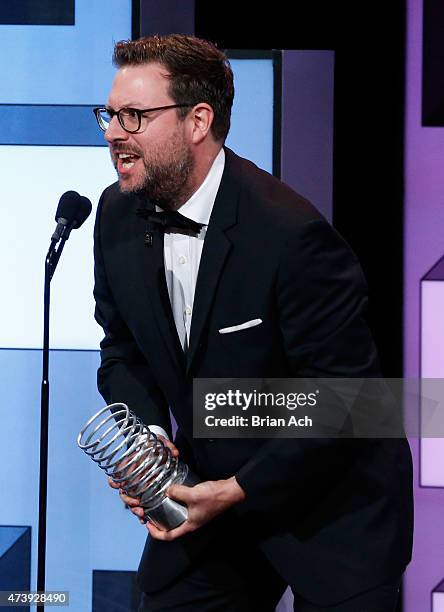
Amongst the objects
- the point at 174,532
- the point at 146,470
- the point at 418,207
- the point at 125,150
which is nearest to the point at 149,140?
the point at 125,150

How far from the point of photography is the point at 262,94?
2.72m

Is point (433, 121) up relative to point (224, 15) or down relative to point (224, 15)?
down

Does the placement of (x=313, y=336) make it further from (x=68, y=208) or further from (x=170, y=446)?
(x=68, y=208)

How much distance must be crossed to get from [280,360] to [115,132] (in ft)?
1.75

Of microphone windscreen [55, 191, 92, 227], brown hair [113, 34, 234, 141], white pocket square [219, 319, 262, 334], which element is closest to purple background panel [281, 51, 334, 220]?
microphone windscreen [55, 191, 92, 227]

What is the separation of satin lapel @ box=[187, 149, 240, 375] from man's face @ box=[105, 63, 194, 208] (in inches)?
4.5

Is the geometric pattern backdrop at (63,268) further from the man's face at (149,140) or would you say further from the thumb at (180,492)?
the thumb at (180,492)

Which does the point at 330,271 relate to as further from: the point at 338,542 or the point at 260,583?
the point at 260,583

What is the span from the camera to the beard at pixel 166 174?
5.56 ft

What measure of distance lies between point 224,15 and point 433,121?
709mm

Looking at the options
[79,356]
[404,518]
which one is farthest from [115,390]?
[79,356]

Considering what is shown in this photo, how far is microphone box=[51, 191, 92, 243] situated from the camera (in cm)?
233

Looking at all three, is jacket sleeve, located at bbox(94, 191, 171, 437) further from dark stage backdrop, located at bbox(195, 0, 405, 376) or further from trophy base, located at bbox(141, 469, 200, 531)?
dark stage backdrop, located at bbox(195, 0, 405, 376)

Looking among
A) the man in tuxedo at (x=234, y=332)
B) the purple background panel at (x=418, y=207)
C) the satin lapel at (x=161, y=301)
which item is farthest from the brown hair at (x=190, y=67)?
the purple background panel at (x=418, y=207)
